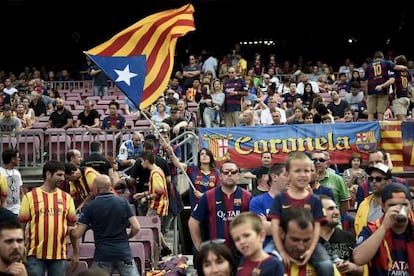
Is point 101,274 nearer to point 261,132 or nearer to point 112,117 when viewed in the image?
point 261,132

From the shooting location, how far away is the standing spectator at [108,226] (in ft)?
27.7

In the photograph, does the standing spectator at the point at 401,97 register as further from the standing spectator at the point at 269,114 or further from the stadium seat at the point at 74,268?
the stadium seat at the point at 74,268

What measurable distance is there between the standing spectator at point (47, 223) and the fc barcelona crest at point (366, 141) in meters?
7.26

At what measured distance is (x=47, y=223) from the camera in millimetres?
8859

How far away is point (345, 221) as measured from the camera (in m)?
8.41

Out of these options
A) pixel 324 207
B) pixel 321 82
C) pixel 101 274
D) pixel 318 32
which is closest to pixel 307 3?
pixel 318 32

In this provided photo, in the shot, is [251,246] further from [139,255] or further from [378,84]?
[378,84]

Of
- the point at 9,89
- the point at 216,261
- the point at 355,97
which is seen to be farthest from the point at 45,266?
the point at 9,89

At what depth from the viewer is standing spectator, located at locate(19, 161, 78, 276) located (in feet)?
28.9

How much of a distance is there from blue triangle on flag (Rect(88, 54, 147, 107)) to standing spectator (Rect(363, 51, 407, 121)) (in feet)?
18.5

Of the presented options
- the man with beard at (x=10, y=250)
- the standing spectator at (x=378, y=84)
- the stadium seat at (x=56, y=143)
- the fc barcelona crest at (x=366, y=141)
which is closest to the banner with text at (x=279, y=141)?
the fc barcelona crest at (x=366, y=141)

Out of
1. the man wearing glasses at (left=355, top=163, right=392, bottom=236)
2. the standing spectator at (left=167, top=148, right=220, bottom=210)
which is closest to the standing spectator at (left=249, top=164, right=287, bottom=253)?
the man wearing glasses at (left=355, top=163, right=392, bottom=236)

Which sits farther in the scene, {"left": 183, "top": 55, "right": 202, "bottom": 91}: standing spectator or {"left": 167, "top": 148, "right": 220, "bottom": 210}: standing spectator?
{"left": 183, "top": 55, "right": 202, "bottom": 91}: standing spectator

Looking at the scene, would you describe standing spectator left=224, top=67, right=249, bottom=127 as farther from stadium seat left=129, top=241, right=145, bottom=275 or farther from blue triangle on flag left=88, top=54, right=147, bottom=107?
stadium seat left=129, top=241, right=145, bottom=275
